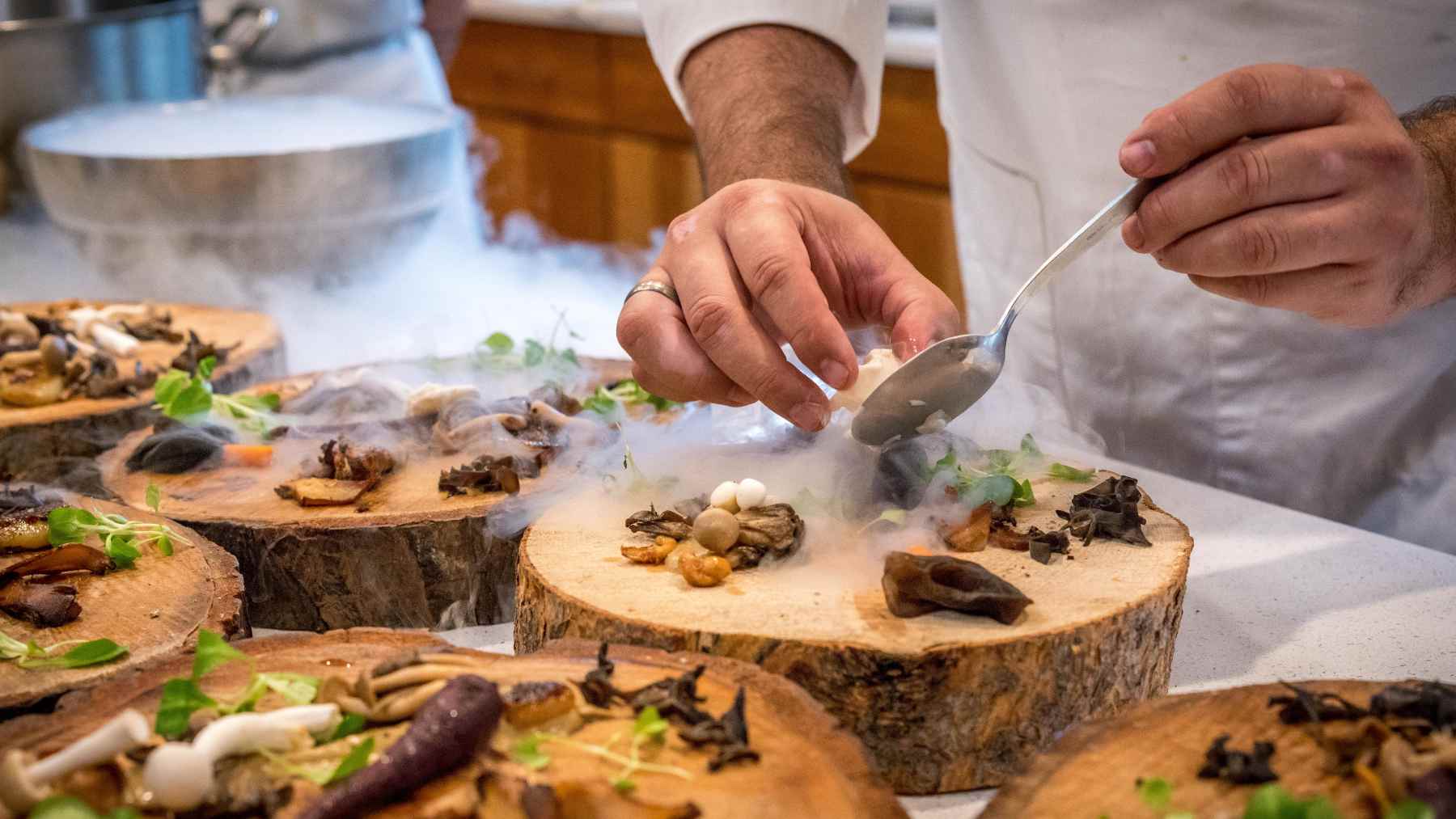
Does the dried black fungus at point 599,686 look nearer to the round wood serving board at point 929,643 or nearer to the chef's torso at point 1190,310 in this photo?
the round wood serving board at point 929,643

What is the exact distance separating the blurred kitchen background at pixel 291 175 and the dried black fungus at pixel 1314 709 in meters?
1.52

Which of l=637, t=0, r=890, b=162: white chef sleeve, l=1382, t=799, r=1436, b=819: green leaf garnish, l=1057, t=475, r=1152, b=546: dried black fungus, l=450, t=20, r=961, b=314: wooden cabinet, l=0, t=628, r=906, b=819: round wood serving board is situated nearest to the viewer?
l=1382, t=799, r=1436, b=819: green leaf garnish

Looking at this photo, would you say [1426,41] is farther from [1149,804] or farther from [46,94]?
[46,94]

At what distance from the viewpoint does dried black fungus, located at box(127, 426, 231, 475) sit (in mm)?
1807

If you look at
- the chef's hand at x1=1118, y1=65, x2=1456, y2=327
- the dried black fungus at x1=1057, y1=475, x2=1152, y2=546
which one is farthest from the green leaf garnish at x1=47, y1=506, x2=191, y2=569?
the chef's hand at x1=1118, y1=65, x2=1456, y2=327

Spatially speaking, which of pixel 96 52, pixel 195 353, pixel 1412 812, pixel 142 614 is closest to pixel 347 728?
pixel 142 614

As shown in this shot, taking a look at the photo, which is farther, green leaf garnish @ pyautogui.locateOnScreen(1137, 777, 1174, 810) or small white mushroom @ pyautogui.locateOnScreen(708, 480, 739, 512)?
small white mushroom @ pyautogui.locateOnScreen(708, 480, 739, 512)

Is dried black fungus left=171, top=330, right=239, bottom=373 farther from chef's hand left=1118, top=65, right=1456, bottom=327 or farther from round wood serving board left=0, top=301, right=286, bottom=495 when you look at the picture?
chef's hand left=1118, top=65, right=1456, bottom=327

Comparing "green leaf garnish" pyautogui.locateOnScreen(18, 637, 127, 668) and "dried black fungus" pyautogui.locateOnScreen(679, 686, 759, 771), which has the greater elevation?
"dried black fungus" pyautogui.locateOnScreen(679, 686, 759, 771)

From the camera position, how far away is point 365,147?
7.66 feet

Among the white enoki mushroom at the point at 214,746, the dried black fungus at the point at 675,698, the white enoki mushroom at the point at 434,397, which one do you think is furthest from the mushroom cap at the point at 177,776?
the white enoki mushroom at the point at 434,397

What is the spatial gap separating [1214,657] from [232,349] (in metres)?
1.64

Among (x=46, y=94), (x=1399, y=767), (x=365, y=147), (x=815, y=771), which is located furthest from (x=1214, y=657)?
(x=46, y=94)

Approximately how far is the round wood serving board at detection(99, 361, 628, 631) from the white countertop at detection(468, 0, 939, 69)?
2.61 m
